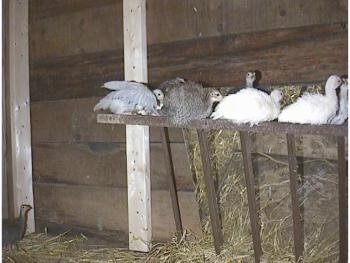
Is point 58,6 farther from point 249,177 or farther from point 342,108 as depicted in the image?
point 342,108

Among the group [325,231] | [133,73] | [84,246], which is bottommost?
[84,246]

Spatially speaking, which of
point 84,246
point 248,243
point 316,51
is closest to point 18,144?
point 84,246

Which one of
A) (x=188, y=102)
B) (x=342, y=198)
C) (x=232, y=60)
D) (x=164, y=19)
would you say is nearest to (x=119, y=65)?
(x=164, y=19)

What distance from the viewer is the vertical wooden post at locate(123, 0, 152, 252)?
1955mm

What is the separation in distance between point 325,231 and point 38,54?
1.70 m

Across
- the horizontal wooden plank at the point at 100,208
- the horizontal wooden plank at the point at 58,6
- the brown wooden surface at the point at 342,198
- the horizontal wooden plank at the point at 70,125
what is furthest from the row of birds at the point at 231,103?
the horizontal wooden plank at the point at 58,6

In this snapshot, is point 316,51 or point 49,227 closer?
point 316,51

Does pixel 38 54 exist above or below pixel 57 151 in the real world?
above

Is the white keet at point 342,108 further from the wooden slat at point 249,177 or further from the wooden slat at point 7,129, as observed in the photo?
the wooden slat at point 7,129

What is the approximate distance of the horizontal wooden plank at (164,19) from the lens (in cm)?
161

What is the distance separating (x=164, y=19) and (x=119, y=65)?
12.3 inches

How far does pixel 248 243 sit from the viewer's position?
5.83ft

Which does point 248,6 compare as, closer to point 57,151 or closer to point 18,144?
point 57,151

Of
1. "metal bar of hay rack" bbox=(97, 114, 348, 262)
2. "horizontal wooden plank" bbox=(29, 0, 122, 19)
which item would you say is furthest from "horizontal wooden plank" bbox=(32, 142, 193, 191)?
"horizontal wooden plank" bbox=(29, 0, 122, 19)
